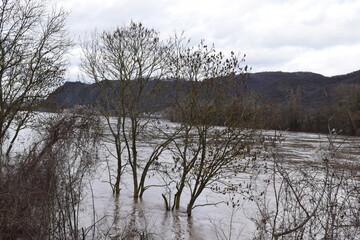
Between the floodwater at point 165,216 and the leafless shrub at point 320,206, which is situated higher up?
the leafless shrub at point 320,206

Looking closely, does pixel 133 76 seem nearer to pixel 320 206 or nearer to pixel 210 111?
pixel 210 111

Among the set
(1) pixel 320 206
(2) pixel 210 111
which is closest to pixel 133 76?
(2) pixel 210 111

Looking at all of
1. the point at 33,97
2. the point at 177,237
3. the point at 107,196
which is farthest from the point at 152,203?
the point at 33,97

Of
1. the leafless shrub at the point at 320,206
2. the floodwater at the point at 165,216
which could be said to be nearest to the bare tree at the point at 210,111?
the floodwater at the point at 165,216

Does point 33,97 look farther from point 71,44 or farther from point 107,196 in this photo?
point 107,196

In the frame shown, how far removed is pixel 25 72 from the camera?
59.5 feet

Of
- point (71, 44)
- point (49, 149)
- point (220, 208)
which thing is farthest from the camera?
point (71, 44)

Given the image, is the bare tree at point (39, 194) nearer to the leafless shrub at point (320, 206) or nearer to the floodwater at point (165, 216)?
the floodwater at point (165, 216)

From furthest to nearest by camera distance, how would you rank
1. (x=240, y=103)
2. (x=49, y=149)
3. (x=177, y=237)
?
(x=240, y=103), (x=177, y=237), (x=49, y=149)

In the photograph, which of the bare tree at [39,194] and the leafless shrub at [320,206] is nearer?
the leafless shrub at [320,206]

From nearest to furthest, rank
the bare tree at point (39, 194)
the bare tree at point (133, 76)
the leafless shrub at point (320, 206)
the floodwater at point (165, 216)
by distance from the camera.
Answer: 1. the leafless shrub at point (320, 206)
2. the bare tree at point (39, 194)
3. the floodwater at point (165, 216)
4. the bare tree at point (133, 76)

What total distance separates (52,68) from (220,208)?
38.0 ft

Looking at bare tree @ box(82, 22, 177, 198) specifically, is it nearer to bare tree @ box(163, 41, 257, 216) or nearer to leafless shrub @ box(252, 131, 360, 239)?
bare tree @ box(163, 41, 257, 216)

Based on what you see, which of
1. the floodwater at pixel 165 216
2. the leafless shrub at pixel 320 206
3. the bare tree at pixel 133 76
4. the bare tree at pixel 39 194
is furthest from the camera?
the bare tree at pixel 133 76
